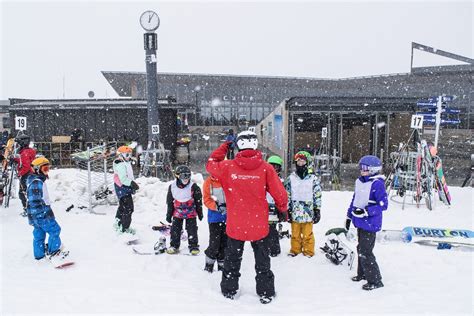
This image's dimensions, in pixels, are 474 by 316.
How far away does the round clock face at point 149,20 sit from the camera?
14.6 meters

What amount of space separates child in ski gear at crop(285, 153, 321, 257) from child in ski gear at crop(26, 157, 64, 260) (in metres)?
3.73

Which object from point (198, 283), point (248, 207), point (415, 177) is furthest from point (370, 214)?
point (415, 177)

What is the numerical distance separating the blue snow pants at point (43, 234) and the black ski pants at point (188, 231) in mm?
1787

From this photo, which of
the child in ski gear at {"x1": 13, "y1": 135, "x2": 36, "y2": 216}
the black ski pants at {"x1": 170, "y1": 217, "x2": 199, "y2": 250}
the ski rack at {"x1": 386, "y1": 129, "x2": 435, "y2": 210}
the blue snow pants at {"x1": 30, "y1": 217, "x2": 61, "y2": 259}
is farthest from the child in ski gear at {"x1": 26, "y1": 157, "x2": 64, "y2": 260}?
the ski rack at {"x1": 386, "y1": 129, "x2": 435, "y2": 210}

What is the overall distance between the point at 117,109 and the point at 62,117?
333 centimetres

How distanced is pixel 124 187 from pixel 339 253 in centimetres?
414

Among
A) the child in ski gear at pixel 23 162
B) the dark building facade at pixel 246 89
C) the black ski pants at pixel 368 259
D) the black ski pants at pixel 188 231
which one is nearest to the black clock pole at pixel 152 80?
the child in ski gear at pixel 23 162

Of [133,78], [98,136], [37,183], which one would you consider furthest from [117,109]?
[133,78]

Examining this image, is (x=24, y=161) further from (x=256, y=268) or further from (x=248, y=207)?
(x=256, y=268)

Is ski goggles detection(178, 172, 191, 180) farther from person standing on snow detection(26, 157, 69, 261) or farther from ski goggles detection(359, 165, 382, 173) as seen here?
ski goggles detection(359, 165, 382, 173)

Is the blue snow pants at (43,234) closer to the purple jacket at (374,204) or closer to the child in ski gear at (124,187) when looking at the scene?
Result: the child in ski gear at (124,187)

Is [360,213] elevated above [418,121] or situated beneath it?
situated beneath

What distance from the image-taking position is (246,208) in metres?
4.34

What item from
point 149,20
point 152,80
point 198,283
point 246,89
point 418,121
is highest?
point 246,89
